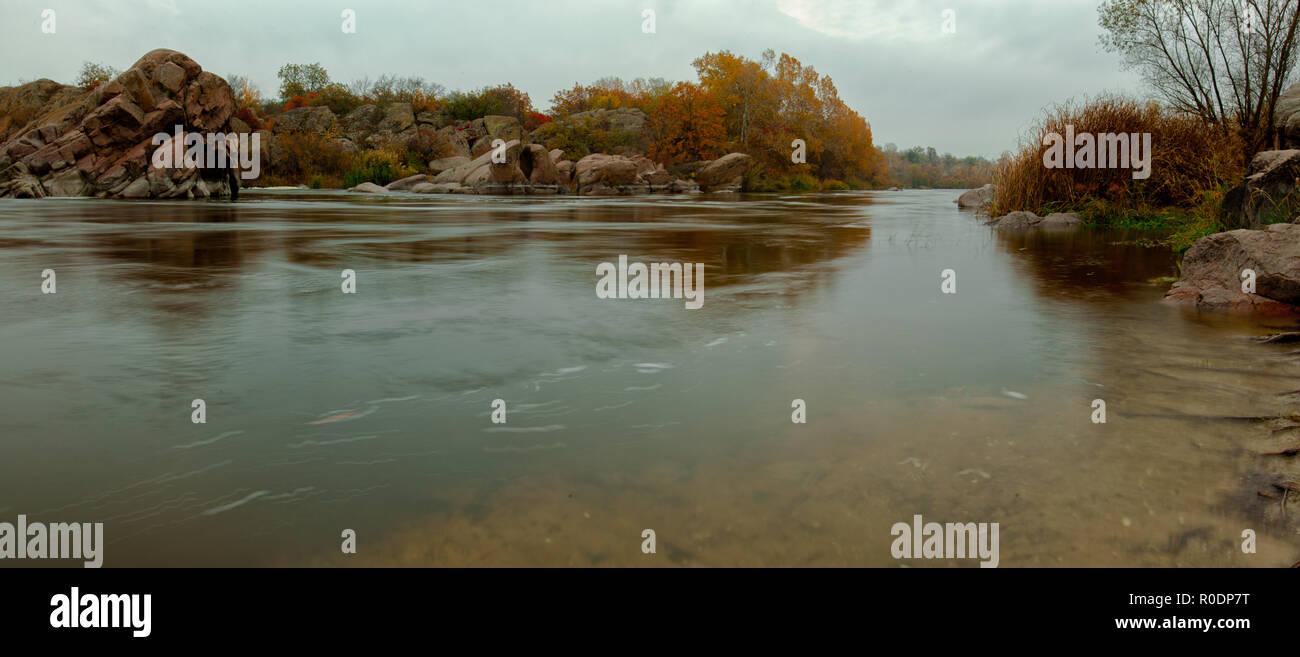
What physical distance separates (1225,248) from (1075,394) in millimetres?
3762

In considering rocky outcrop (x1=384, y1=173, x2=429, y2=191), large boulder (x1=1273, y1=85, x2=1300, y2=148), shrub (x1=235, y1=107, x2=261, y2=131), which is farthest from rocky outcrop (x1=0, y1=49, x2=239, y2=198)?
large boulder (x1=1273, y1=85, x2=1300, y2=148)

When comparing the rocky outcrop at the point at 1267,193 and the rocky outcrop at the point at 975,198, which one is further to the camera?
the rocky outcrop at the point at 975,198

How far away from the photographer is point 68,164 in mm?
27156

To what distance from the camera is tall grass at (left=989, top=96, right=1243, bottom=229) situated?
42.5 ft

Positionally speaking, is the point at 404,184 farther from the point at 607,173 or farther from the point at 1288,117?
the point at 1288,117

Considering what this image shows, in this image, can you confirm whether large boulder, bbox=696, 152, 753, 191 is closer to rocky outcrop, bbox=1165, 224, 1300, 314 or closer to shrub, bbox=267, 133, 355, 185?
shrub, bbox=267, 133, 355, 185

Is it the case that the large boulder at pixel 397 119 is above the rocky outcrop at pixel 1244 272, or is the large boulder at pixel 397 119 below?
above

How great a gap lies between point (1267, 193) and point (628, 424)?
7.56 meters

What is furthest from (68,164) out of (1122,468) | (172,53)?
(1122,468)

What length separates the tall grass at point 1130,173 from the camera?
1296 cm

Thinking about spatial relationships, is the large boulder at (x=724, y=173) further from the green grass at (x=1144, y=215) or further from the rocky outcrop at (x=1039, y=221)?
the rocky outcrop at (x=1039, y=221)

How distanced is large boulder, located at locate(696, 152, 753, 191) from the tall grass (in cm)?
3476

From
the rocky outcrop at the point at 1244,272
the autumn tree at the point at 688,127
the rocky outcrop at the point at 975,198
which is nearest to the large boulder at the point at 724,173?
the autumn tree at the point at 688,127

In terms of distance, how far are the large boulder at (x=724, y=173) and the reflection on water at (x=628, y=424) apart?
44603mm
